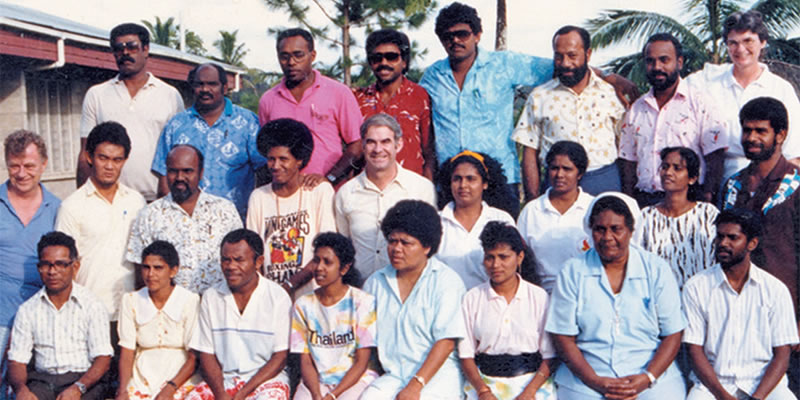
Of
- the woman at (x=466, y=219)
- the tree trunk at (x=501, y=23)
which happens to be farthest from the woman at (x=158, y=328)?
the tree trunk at (x=501, y=23)

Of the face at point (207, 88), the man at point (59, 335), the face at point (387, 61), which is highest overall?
the face at point (387, 61)

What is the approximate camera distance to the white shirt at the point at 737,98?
500 cm

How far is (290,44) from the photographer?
5184 millimetres

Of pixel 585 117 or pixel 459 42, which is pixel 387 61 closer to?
pixel 459 42

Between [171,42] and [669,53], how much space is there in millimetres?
37165

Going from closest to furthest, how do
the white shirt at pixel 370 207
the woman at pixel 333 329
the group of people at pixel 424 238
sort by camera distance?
the group of people at pixel 424 238, the woman at pixel 333 329, the white shirt at pixel 370 207

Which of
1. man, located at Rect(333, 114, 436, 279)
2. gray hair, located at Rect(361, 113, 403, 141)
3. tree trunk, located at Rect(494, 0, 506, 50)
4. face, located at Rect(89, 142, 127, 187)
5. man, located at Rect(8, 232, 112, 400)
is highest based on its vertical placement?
tree trunk, located at Rect(494, 0, 506, 50)

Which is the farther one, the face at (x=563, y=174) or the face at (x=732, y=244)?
the face at (x=563, y=174)

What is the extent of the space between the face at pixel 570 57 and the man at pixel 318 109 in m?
1.47

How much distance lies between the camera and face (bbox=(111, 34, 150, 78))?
545 centimetres

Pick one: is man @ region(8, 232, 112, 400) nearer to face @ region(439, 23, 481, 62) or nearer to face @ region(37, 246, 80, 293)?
face @ region(37, 246, 80, 293)

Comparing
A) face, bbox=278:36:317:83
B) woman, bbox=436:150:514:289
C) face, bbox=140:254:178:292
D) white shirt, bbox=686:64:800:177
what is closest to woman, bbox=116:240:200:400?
face, bbox=140:254:178:292

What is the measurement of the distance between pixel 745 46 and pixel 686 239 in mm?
1630

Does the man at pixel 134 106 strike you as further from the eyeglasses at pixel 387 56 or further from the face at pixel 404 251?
the face at pixel 404 251
